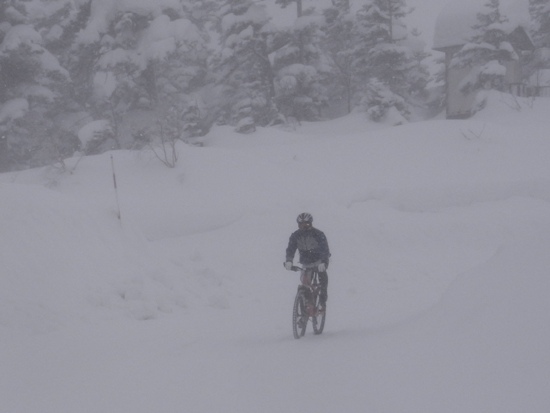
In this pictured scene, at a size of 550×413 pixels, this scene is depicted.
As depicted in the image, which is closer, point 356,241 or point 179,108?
point 356,241

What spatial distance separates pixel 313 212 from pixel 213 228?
2.93 m

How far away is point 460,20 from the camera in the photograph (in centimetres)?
3584

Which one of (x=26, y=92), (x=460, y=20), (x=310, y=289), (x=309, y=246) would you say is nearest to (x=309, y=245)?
(x=309, y=246)

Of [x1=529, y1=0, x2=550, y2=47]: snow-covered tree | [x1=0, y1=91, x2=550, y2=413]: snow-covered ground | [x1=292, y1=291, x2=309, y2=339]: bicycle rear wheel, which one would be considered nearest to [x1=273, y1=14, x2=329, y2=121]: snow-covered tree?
[x1=0, y1=91, x2=550, y2=413]: snow-covered ground

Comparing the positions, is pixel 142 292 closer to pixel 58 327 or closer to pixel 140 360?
pixel 58 327

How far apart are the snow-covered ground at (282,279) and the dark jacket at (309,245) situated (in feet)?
3.86

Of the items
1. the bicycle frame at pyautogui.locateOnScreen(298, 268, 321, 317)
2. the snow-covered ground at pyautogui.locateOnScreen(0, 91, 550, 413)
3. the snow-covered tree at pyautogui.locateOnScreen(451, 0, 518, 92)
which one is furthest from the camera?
the snow-covered tree at pyautogui.locateOnScreen(451, 0, 518, 92)

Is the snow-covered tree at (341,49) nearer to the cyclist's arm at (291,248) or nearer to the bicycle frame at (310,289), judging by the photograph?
the cyclist's arm at (291,248)

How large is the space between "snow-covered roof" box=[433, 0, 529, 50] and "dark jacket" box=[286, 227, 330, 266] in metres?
30.4

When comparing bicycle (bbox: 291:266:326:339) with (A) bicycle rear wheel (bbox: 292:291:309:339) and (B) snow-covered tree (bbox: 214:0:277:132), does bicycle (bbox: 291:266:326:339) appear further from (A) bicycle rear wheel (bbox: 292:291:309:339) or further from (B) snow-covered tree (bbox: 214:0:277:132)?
(B) snow-covered tree (bbox: 214:0:277:132)

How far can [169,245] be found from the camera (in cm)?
1482

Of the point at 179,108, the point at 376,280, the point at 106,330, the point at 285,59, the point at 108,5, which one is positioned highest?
the point at 108,5

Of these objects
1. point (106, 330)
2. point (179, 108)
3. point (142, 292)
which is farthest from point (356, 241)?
point (179, 108)

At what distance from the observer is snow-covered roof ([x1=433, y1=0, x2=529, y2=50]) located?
1389 inches
